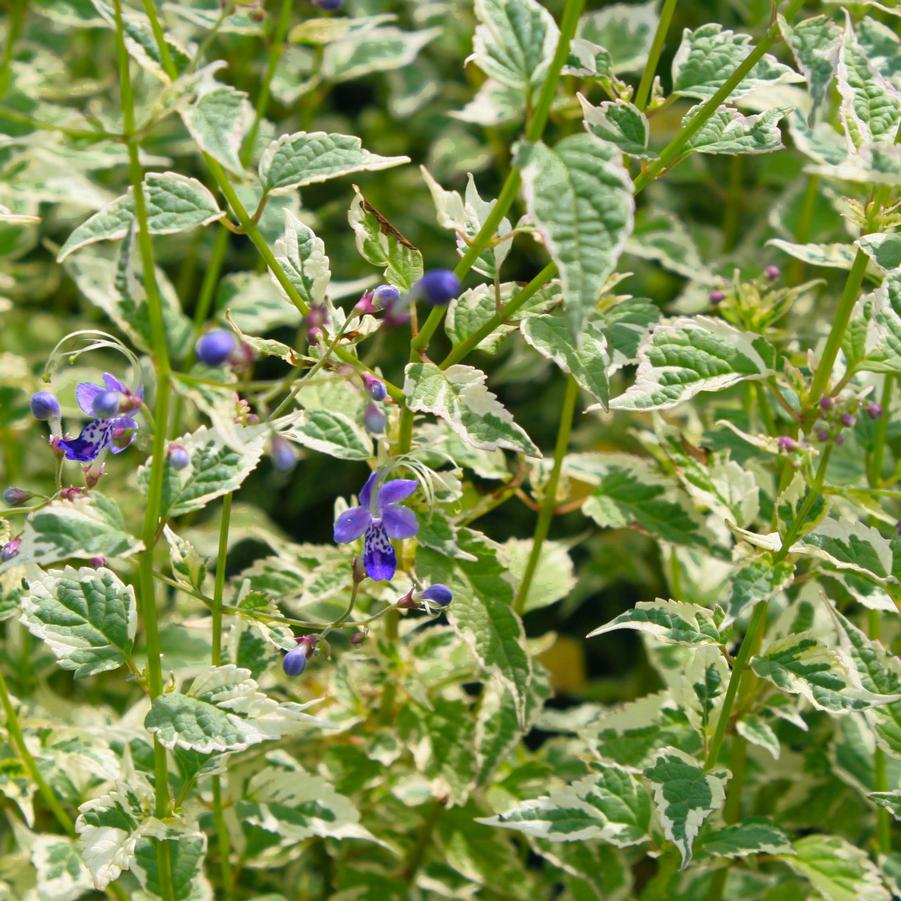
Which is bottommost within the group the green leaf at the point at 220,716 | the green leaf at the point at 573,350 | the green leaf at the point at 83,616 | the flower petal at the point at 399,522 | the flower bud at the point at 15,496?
the green leaf at the point at 220,716

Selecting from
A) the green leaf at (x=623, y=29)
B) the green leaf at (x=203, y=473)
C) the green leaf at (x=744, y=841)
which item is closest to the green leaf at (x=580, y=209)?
the green leaf at (x=203, y=473)

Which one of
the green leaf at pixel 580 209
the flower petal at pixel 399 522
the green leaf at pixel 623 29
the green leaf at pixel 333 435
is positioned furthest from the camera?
the green leaf at pixel 623 29

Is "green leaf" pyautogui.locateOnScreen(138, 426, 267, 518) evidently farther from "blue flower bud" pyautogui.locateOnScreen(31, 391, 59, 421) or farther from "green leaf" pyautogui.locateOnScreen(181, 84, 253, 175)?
"green leaf" pyautogui.locateOnScreen(181, 84, 253, 175)

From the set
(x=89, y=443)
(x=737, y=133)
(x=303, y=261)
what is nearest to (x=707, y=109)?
(x=737, y=133)

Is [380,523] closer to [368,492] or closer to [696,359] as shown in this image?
[368,492]

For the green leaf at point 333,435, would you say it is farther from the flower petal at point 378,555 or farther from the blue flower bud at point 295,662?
the blue flower bud at point 295,662

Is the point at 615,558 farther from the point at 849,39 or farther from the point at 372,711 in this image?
the point at 849,39
